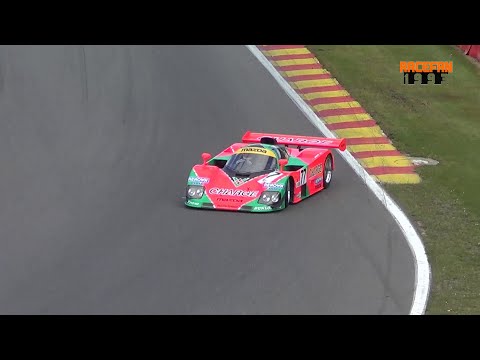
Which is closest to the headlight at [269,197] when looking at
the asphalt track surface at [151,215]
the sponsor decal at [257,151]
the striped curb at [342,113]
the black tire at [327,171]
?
the asphalt track surface at [151,215]

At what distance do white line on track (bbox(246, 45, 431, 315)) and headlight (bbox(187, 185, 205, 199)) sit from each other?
373 cm

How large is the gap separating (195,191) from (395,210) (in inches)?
155

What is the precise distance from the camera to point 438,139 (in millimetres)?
24156

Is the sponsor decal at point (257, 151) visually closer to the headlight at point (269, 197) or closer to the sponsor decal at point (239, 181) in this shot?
the sponsor decal at point (239, 181)

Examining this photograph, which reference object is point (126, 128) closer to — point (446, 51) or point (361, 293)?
point (361, 293)

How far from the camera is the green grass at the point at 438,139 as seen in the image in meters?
16.2

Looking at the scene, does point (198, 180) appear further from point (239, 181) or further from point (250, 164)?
point (250, 164)

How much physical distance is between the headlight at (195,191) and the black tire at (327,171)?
3.09 m

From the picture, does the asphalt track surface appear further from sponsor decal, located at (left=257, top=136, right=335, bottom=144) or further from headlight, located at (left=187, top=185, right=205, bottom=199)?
sponsor decal, located at (left=257, top=136, right=335, bottom=144)

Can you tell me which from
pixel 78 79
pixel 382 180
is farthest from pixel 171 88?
pixel 382 180

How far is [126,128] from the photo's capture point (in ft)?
75.0

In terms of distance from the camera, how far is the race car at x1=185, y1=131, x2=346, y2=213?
1821 centimetres

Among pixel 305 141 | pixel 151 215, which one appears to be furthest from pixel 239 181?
pixel 305 141
